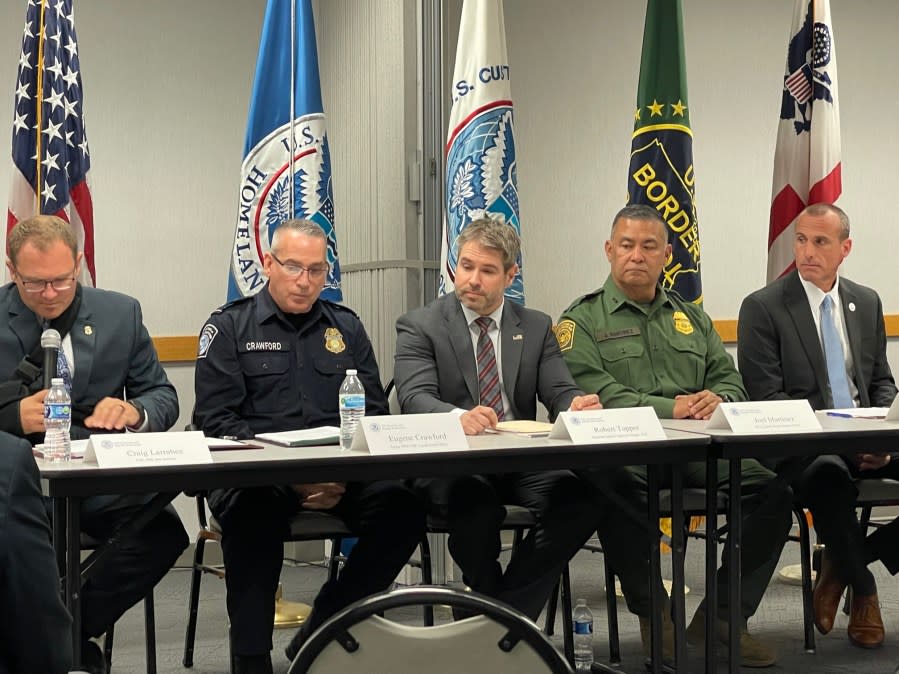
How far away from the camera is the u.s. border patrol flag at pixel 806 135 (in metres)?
4.70

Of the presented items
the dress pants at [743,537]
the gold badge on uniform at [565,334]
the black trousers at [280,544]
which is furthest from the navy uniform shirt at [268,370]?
the dress pants at [743,537]

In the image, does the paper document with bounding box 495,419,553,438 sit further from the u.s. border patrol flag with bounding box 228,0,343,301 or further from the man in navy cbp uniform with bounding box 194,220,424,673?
the u.s. border patrol flag with bounding box 228,0,343,301

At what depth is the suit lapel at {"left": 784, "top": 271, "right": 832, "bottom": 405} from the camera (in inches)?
146

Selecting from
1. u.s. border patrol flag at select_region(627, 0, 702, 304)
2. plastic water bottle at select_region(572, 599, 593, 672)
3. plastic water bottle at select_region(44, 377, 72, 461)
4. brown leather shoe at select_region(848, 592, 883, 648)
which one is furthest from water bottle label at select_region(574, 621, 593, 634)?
plastic water bottle at select_region(44, 377, 72, 461)

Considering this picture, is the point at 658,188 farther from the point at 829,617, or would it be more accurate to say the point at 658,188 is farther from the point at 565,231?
the point at 829,617

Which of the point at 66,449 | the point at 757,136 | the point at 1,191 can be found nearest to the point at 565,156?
the point at 757,136

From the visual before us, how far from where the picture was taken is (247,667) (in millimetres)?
2828

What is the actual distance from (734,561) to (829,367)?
105 centimetres

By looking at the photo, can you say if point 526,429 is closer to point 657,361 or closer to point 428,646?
point 657,361

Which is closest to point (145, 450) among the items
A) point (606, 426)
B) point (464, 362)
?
point (606, 426)

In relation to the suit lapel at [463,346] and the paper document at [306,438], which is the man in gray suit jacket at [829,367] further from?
the paper document at [306,438]

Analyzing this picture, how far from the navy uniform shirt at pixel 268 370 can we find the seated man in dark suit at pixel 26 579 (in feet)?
6.46

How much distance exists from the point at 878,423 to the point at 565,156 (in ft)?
8.82

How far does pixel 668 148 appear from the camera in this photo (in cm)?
455
